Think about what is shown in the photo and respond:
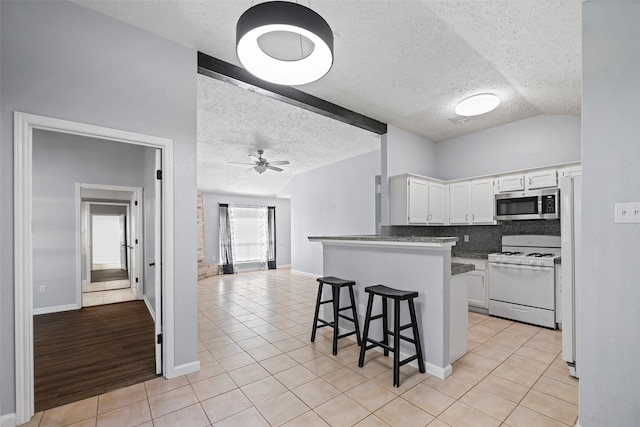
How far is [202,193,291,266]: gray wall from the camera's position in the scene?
8.20 m

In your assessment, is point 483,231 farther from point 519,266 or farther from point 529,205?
point 519,266

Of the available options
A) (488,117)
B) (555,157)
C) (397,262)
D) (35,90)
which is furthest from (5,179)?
(555,157)

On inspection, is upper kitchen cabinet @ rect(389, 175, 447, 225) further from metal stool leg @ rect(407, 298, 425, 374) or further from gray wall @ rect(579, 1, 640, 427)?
gray wall @ rect(579, 1, 640, 427)

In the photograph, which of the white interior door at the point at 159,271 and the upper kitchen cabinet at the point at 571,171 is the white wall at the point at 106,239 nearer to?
the white interior door at the point at 159,271

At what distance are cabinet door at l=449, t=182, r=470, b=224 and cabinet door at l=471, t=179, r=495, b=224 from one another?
98 mm

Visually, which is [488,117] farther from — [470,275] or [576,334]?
[576,334]

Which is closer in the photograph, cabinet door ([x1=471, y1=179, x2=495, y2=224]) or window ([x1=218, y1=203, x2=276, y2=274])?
cabinet door ([x1=471, y1=179, x2=495, y2=224])

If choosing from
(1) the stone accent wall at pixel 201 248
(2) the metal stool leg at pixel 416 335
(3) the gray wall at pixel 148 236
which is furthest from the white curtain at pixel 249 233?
(2) the metal stool leg at pixel 416 335

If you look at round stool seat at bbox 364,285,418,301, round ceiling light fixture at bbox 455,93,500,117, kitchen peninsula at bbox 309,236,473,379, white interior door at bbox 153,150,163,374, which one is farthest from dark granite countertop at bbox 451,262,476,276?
white interior door at bbox 153,150,163,374

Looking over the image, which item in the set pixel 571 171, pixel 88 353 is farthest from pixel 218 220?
pixel 571 171

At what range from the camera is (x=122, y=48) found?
7.36 feet

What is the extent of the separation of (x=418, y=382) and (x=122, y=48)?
11.6 ft

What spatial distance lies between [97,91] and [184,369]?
91.6 inches

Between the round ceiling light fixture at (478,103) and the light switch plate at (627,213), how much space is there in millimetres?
2131
